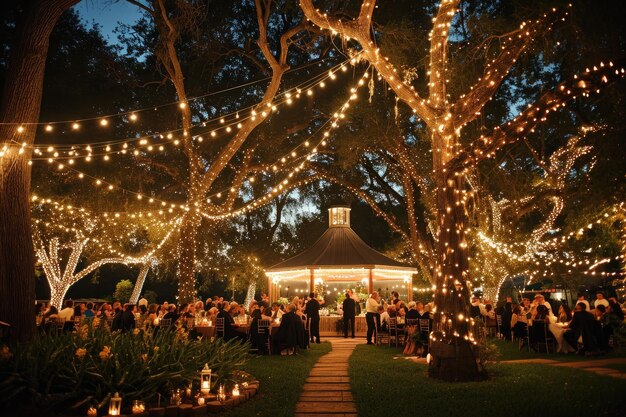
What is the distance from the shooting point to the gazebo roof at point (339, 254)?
65.4 ft

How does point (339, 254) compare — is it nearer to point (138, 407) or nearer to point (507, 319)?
point (507, 319)

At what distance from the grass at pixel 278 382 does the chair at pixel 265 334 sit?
475 millimetres

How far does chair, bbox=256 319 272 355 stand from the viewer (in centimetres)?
1234

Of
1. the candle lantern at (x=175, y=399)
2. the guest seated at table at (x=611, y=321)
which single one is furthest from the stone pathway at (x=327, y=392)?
the guest seated at table at (x=611, y=321)

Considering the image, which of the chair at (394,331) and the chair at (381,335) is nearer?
the chair at (394,331)

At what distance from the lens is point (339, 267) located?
64.5 ft

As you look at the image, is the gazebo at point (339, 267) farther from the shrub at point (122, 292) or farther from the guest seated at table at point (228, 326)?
the shrub at point (122, 292)

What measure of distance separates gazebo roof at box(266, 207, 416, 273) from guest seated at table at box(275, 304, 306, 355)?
7.12 metres

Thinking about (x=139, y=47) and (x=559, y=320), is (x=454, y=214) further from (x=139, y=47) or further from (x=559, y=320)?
(x=139, y=47)

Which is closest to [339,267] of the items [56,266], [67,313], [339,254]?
[339,254]

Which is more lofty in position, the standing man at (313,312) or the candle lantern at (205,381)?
the standing man at (313,312)

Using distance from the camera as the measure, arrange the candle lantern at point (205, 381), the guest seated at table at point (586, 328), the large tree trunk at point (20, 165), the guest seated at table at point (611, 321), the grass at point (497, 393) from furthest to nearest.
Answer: the guest seated at table at point (611, 321), the guest seated at table at point (586, 328), the large tree trunk at point (20, 165), the candle lantern at point (205, 381), the grass at point (497, 393)

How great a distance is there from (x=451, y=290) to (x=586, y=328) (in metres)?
4.49

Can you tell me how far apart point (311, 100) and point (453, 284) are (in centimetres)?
1263
